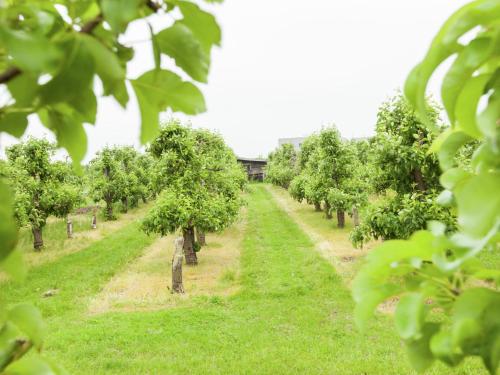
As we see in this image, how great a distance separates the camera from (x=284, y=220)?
24312 millimetres

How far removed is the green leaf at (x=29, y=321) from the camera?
67cm

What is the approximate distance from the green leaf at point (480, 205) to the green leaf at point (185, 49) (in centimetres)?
39

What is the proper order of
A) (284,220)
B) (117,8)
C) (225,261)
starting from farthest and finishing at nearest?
1. (284,220)
2. (225,261)
3. (117,8)

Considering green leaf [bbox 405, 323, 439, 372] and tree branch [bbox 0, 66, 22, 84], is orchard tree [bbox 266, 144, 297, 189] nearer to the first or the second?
green leaf [bbox 405, 323, 439, 372]

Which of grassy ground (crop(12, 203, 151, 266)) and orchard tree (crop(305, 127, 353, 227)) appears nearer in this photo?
grassy ground (crop(12, 203, 151, 266))

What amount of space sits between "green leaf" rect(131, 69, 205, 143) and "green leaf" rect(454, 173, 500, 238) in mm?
394

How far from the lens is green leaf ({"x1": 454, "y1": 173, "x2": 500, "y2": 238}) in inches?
Result: 17.3

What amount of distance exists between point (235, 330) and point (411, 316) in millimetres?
8566

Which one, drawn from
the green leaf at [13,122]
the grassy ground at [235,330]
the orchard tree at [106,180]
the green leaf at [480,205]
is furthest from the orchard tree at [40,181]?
the green leaf at [480,205]

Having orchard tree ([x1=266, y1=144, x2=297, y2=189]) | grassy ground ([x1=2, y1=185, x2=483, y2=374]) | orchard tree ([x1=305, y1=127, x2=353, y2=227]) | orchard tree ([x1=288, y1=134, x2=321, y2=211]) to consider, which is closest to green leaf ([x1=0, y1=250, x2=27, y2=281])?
grassy ground ([x1=2, y1=185, x2=483, y2=374])

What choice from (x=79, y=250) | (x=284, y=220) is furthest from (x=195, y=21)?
(x=284, y=220)

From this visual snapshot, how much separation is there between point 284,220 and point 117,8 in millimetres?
24059

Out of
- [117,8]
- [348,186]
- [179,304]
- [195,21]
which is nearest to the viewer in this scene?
[117,8]

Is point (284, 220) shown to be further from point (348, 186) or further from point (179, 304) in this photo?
point (179, 304)
